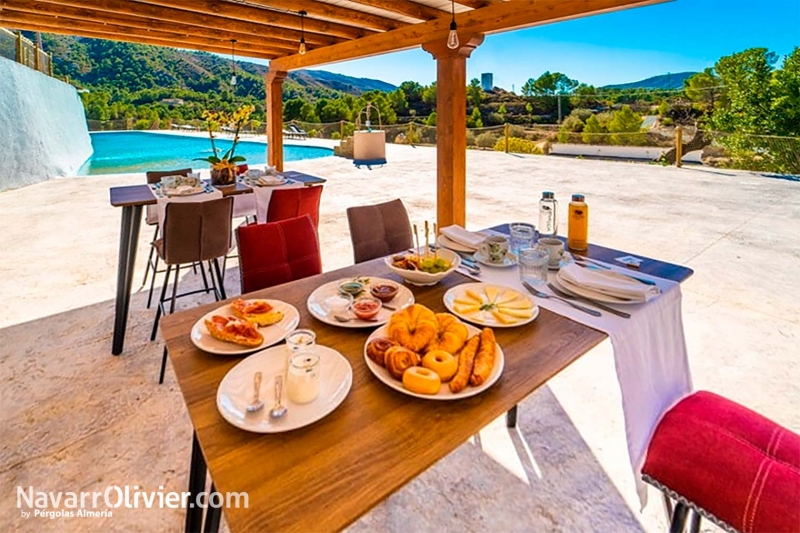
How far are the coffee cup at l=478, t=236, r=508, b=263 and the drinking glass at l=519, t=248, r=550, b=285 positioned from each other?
156mm

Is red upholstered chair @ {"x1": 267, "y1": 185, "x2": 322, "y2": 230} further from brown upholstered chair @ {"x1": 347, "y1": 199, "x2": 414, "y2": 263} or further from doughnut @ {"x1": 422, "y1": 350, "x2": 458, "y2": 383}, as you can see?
doughnut @ {"x1": 422, "y1": 350, "x2": 458, "y2": 383}

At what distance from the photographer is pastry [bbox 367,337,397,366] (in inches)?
37.9

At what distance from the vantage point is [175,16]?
4148 mm

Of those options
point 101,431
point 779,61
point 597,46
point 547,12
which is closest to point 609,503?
point 101,431

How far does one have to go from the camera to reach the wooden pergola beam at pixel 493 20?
300 cm

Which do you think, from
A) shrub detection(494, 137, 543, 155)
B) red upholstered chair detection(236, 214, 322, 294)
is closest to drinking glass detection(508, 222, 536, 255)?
red upholstered chair detection(236, 214, 322, 294)

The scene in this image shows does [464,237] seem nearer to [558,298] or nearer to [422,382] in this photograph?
[558,298]

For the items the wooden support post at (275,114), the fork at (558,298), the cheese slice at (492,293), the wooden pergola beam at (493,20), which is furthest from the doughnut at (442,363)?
the wooden support post at (275,114)

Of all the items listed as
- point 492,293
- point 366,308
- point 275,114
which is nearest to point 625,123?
point 275,114

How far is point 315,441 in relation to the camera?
76cm

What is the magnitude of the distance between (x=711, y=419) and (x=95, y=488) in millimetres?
1964

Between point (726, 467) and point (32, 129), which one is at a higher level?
point (32, 129)

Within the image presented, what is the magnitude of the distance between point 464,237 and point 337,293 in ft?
2.24

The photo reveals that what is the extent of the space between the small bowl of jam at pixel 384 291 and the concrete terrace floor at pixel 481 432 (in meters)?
0.72
